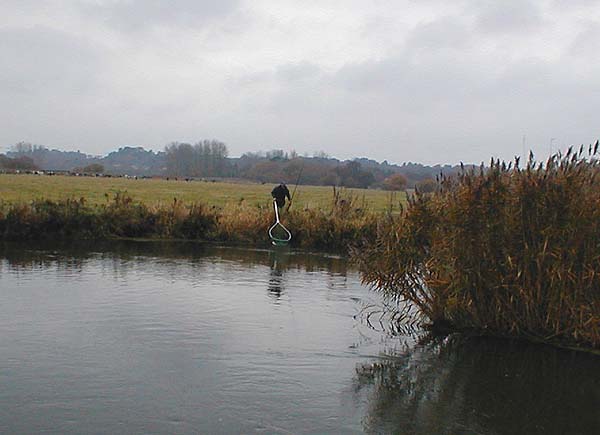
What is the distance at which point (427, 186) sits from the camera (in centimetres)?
968

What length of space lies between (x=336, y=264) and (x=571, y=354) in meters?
9.02

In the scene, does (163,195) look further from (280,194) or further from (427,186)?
(427,186)

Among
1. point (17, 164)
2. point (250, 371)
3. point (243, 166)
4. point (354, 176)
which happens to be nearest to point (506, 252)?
point (250, 371)

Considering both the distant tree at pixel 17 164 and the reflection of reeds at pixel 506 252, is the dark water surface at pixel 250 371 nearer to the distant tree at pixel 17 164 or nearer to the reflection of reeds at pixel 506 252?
the reflection of reeds at pixel 506 252

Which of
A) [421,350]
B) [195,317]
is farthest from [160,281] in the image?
[421,350]

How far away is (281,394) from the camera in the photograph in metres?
6.59

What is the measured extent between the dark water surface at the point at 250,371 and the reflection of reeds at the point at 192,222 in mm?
8778

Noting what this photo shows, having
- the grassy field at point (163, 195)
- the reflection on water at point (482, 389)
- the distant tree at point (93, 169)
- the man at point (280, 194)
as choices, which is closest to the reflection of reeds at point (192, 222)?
the man at point (280, 194)

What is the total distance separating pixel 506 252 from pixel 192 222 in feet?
47.9

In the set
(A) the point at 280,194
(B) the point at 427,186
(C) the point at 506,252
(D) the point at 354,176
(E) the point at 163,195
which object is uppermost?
(D) the point at 354,176

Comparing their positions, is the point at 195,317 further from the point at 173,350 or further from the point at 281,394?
the point at 281,394

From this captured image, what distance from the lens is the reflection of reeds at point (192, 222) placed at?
20797 millimetres

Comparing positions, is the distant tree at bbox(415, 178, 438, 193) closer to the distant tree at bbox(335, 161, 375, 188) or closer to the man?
the man

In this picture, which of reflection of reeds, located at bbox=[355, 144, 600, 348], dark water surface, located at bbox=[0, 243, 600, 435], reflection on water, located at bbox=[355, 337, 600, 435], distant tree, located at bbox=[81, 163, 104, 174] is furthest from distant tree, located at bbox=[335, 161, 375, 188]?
reflection on water, located at bbox=[355, 337, 600, 435]
